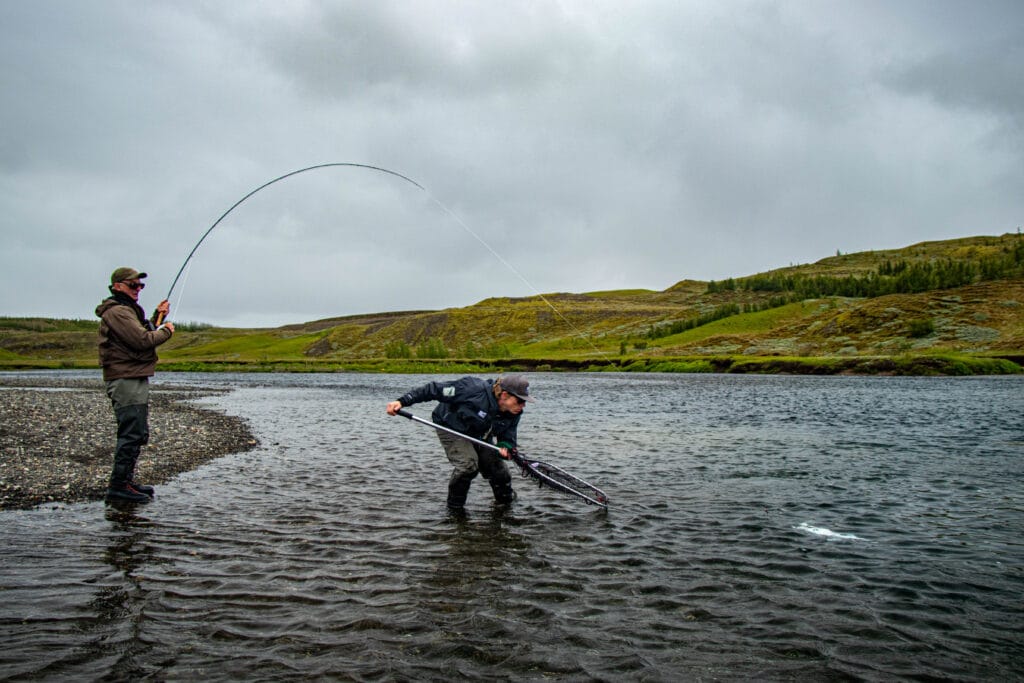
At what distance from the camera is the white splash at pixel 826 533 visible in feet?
33.2

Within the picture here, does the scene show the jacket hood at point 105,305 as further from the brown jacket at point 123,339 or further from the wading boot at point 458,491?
the wading boot at point 458,491

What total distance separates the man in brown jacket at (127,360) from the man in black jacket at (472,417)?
451 cm

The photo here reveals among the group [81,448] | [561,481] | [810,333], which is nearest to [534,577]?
[561,481]

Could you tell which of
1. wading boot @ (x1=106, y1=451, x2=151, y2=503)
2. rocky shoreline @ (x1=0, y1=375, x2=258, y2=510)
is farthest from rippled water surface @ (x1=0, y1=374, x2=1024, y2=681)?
rocky shoreline @ (x1=0, y1=375, x2=258, y2=510)

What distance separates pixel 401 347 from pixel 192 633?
12621cm

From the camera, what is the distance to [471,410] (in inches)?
436

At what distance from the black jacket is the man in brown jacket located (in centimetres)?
455

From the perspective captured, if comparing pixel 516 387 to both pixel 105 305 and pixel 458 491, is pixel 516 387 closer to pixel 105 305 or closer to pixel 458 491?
pixel 458 491

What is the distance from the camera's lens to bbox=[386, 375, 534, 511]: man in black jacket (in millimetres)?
10938

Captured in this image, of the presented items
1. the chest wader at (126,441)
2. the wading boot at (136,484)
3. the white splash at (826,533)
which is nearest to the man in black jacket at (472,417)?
the chest wader at (126,441)

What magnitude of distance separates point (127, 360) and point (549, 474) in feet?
25.5

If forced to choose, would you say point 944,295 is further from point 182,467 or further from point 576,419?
point 182,467

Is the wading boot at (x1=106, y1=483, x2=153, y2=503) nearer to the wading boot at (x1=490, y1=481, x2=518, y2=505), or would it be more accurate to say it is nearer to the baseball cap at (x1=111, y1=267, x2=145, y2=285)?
the baseball cap at (x1=111, y1=267, x2=145, y2=285)

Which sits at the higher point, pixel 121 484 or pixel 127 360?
pixel 127 360
